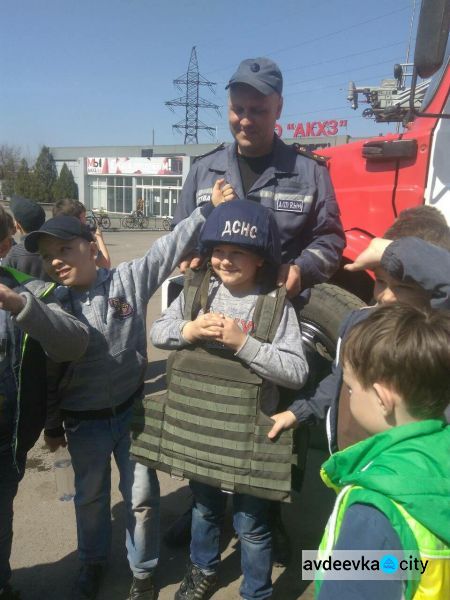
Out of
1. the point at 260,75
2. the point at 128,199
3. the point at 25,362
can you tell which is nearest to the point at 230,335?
the point at 25,362

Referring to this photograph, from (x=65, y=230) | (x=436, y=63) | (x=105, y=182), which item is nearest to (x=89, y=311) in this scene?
(x=65, y=230)

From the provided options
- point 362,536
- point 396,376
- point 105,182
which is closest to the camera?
point 362,536

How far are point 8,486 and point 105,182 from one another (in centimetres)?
4478

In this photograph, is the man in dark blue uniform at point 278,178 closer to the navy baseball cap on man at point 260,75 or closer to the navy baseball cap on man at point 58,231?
the navy baseball cap on man at point 260,75

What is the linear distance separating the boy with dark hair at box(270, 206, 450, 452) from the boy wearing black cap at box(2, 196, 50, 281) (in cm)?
254

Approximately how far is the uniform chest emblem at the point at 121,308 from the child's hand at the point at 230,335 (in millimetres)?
549

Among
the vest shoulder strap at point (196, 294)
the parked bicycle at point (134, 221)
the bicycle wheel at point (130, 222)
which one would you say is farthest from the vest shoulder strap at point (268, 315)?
the bicycle wheel at point (130, 222)

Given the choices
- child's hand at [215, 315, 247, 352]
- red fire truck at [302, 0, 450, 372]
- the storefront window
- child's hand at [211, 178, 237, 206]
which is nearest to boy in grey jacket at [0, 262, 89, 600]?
child's hand at [215, 315, 247, 352]

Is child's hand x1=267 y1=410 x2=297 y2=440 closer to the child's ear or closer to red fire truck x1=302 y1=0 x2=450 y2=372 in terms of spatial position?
the child's ear

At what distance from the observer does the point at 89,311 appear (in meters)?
2.21

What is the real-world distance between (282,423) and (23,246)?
8.98ft

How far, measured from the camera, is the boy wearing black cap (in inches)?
151

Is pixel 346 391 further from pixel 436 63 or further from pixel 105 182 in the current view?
pixel 105 182

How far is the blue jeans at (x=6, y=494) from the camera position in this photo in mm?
2115
